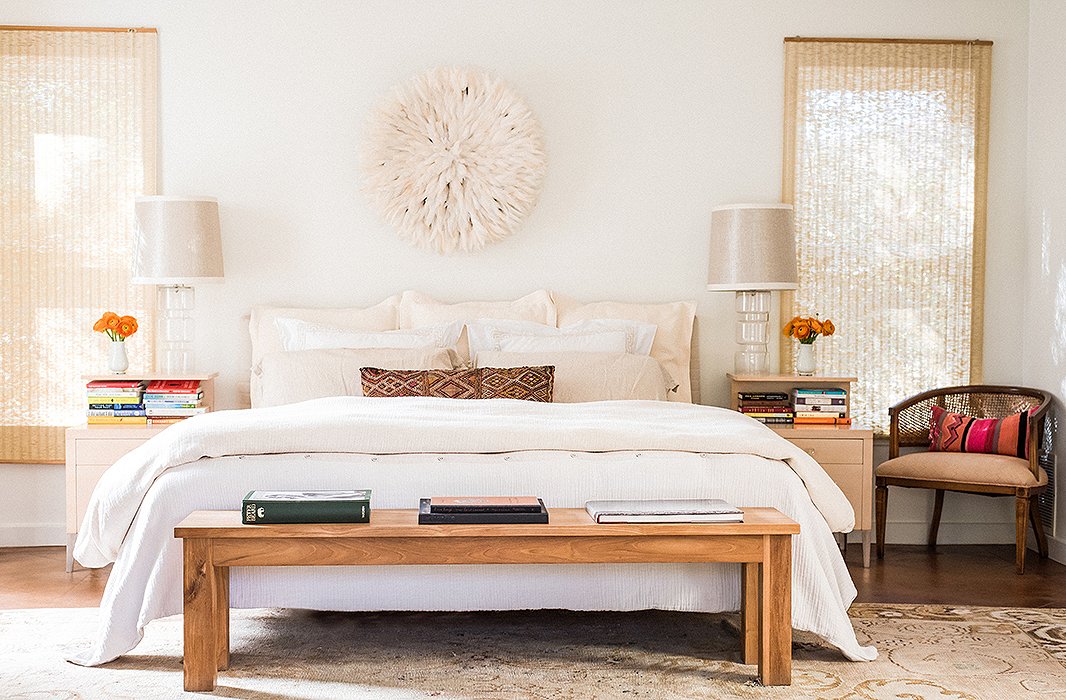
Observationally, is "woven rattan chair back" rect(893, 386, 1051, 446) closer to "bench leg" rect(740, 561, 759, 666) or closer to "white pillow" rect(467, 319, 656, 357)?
"white pillow" rect(467, 319, 656, 357)

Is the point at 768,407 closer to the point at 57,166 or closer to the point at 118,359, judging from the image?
the point at 118,359

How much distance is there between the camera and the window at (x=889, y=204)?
5367 millimetres

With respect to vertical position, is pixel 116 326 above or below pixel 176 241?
below

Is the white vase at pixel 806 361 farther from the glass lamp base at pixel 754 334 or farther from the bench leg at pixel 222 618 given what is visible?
the bench leg at pixel 222 618

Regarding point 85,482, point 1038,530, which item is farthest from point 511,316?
point 1038,530

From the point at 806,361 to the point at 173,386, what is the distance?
2970 mm

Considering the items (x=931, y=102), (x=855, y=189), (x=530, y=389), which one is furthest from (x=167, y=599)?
(x=931, y=102)

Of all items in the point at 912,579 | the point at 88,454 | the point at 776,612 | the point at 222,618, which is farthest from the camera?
the point at 88,454

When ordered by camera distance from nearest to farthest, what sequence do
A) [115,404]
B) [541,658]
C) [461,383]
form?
[541,658], [461,383], [115,404]

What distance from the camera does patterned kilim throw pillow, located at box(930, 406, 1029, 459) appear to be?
16.1 ft

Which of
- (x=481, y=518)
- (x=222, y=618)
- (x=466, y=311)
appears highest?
(x=466, y=311)

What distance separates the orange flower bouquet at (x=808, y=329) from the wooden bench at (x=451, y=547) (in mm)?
2249

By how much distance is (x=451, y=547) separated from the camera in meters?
2.93

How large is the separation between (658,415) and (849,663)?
1.08m
